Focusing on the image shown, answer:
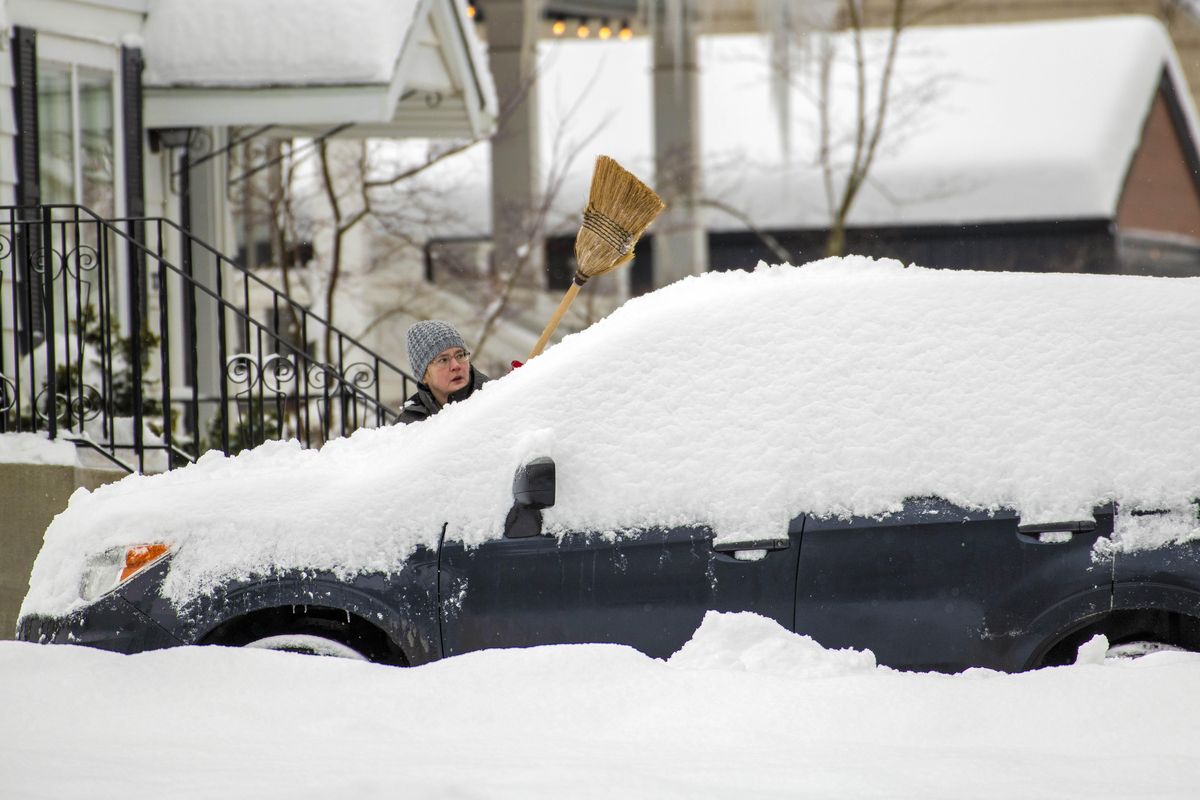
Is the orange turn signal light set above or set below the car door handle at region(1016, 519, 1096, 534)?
below

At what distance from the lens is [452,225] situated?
16000mm

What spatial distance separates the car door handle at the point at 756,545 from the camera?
4.26 meters

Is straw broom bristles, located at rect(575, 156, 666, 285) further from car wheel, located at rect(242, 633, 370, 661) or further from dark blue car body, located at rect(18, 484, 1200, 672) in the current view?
car wheel, located at rect(242, 633, 370, 661)

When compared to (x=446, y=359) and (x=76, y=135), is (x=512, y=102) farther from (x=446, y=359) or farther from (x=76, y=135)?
(x=446, y=359)

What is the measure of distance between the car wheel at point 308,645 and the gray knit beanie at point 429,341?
194 centimetres

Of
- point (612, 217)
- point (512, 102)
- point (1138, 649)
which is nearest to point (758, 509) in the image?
point (1138, 649)

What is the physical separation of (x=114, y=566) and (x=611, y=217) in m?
2.84

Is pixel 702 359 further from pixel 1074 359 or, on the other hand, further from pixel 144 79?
pixel 144 79

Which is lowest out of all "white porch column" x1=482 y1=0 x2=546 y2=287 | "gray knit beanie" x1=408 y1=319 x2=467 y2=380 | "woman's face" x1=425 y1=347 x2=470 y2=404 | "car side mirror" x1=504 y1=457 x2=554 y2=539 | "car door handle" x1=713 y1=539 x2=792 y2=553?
"car door handle" x1=713 y1=539 x2=792 y2=553

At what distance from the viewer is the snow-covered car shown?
14.0 feet

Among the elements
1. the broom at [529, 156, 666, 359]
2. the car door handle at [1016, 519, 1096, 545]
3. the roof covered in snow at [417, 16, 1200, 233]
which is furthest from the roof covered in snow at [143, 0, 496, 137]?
the roof covered in snow at [417, 16, 1200, 233]

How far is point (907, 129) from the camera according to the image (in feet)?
63.4

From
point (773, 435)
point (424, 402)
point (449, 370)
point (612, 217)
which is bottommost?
point (773, 435)

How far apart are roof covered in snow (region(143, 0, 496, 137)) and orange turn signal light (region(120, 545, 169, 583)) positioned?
17.7 ft
